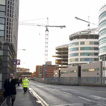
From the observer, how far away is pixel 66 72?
114 meters

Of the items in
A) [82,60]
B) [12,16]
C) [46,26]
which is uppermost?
[46,26]

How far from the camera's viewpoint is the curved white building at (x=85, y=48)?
104 m

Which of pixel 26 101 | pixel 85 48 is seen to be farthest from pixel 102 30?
pixel 26 101

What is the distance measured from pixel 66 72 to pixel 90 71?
31.8m

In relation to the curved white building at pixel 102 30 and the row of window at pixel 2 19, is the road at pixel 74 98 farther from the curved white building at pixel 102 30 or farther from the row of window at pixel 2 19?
the curved white building at pixel 102 30

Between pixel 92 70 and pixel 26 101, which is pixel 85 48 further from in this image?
pixel 26 101

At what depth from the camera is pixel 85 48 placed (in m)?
105

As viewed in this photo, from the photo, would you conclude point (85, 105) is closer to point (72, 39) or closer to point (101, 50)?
point (101, 50)

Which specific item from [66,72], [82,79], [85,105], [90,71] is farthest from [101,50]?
[85,105]

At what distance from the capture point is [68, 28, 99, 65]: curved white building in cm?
10356

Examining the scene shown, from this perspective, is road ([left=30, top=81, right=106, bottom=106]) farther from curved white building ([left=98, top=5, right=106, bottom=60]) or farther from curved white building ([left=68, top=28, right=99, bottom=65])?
curved white building ([left=68, top=28, right=99, bottom=65])

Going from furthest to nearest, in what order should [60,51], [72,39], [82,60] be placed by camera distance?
[60,51], [72,39], [82,60]

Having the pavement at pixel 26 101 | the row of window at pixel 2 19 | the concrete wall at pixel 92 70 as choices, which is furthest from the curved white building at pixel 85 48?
the pavement at pixel 26 101

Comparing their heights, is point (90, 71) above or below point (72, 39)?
below
